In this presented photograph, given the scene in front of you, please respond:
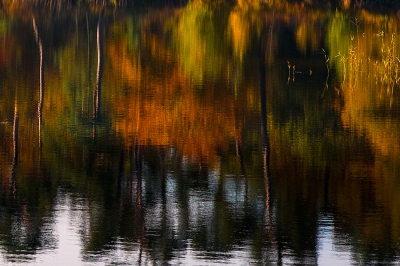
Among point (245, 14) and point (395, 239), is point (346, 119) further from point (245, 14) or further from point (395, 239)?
point (245, 14)

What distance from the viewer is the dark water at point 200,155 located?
36.6 ft

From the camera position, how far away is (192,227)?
11.7m

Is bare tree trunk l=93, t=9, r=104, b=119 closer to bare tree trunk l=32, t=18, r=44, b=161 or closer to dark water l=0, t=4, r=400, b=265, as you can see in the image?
dark water l=0, t=4, r=400, b=265

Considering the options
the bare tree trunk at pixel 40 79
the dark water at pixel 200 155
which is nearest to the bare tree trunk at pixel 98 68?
the dark water at pixel 200 155

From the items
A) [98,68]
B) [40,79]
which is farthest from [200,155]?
[98,68]

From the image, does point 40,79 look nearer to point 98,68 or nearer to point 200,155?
point 98,68

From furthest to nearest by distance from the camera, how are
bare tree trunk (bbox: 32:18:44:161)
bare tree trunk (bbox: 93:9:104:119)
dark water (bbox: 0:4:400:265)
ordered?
bare tree trunk (bbox: 93:9:104:119)
bare tree trunk (bbox: 32:18:44:161)
dark water (bbox: 0:4:400:265)

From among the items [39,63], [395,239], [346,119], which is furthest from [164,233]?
[39,63]

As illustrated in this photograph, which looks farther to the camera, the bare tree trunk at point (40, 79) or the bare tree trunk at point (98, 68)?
the bare tree trunk at point (98, 68)

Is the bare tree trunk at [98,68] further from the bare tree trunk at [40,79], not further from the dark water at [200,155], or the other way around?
the bare tree trunk at [40,79]

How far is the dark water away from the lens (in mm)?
11141

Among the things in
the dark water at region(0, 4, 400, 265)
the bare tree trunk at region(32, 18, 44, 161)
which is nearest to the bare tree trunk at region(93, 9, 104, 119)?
the dark water at region(0, 4, 400, 265)

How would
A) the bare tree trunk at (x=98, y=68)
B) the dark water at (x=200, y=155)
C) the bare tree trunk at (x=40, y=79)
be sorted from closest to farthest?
the dark water at (x=200, y=155) → the bare tree trunk at (x=40, y=79) → the bare tree trunk at (x=98, y=68)

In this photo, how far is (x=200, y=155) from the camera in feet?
53.1
